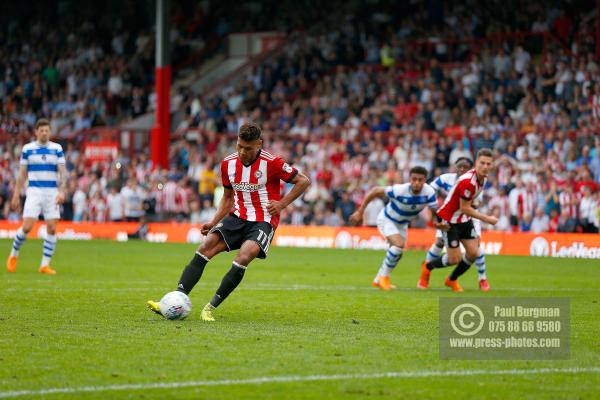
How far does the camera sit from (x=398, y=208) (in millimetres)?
16109

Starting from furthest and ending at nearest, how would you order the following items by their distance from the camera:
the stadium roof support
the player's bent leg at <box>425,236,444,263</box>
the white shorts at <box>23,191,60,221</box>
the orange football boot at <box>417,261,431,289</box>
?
the stadium roof support < the white shorts at <box>23,191,60,221</box> < the player's bent leg at <box>425,236,444,263</box> < the orange football boot at <box>417,261,431,289</box>

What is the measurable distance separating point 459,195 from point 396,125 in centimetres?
1628

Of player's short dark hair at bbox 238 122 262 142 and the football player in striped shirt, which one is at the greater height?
player's short dark hair at bbox 238 122 262 142

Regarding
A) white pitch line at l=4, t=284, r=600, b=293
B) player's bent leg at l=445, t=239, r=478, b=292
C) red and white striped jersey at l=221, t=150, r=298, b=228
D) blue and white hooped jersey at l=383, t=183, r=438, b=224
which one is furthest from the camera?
blue and white hooped jersey at l=383, t=183, r=438, b=224

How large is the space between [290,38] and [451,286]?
25007 mm

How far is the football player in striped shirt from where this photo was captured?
1559cm

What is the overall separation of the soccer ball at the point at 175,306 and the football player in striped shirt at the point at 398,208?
5.03 meters

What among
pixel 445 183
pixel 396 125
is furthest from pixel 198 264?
pixel 396 125

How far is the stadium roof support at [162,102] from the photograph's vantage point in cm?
3478

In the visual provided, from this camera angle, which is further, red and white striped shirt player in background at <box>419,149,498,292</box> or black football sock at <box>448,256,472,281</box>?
black football sock at <box>448,256,472,281</box>

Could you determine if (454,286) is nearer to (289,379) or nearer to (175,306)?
(175,306)

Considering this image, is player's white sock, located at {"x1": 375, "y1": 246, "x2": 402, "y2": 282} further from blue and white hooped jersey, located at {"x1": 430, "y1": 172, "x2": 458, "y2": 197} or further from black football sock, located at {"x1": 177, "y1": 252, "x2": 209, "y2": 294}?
black football sock, located at {"x1": 177, "y1": 252, "x2": 209, "y2": 294}

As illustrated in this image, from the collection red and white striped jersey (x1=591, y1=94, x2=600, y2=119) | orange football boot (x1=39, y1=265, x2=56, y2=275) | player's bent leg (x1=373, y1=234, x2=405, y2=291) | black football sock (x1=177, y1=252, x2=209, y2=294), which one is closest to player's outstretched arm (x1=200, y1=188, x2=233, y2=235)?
black football sock (x1=177, y1=252, x2=209, y2=294)

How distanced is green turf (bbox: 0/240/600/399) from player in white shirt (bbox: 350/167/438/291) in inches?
15.4
